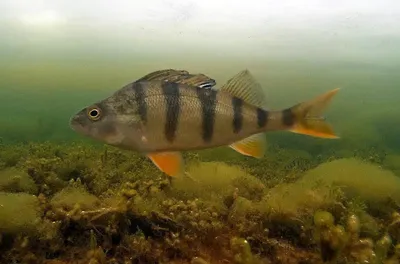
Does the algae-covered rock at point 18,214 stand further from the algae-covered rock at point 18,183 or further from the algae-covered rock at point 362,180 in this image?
the algae-covered rock at point 362,180

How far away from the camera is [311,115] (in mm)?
3992

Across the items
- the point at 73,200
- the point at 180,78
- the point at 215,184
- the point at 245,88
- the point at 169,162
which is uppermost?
Answer: the point at 180,78

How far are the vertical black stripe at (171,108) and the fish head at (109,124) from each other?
26 centimetres

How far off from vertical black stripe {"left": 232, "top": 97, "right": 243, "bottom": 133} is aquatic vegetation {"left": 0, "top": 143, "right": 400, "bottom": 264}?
2.92 ft

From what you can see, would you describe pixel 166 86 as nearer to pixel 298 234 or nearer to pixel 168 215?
pixel 168 215

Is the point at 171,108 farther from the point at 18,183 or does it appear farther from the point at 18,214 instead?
the point at 18,183

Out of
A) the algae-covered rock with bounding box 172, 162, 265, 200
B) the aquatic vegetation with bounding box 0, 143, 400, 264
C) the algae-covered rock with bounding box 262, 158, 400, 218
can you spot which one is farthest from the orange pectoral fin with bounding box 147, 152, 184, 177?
the algae-covered rock with bounding box 262, 158, 400, 218

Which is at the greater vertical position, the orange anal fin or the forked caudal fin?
the forked caudal fin

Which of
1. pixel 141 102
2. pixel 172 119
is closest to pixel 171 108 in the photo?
pixel 172 119

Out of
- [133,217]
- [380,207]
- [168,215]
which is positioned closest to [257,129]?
[168,215]

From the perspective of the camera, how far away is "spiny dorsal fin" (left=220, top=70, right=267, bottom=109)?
4121 millimetres

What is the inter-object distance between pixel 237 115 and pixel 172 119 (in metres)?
0.63

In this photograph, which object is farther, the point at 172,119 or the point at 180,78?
the point at 180,78

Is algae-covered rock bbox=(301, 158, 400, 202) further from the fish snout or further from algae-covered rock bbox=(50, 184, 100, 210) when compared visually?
the fish snout
